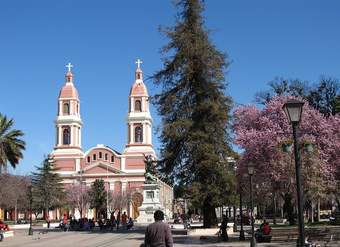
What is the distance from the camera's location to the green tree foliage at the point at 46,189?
90.4 m

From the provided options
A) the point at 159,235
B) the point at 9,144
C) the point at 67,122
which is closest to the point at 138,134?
the point at 67,122

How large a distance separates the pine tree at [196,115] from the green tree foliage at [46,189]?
54549 mm

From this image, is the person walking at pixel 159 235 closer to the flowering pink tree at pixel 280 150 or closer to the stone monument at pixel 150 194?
the flowering pink tree at pixel 280 150

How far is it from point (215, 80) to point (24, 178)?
2693 inches

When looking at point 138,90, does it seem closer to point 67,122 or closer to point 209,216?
point 67,122

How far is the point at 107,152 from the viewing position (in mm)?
128250

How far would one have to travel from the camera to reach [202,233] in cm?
3678

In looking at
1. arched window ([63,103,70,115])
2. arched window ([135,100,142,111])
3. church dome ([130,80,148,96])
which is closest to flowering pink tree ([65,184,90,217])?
arched window ([63,103,70,115])

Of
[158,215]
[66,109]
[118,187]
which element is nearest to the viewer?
[158,215]

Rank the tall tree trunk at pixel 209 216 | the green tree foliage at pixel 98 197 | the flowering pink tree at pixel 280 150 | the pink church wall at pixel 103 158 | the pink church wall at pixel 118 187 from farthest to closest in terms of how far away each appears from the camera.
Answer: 1. the pink church wall at pixel 103 158
2. the pink church wall at pixel 118 187
3. the green tree foliage at pixel 98 197
4. the tall tree trunk at pixel 209 216
5. the flowering pink tree at pixel 280 150

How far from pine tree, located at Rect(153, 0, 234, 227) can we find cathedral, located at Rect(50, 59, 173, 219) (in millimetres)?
83574

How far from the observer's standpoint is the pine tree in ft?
123

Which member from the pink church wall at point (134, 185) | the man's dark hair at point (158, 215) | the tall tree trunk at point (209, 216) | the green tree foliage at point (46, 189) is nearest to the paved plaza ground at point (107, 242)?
the tall tree trunk at point (209, 216)

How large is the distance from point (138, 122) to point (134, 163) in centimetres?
930
